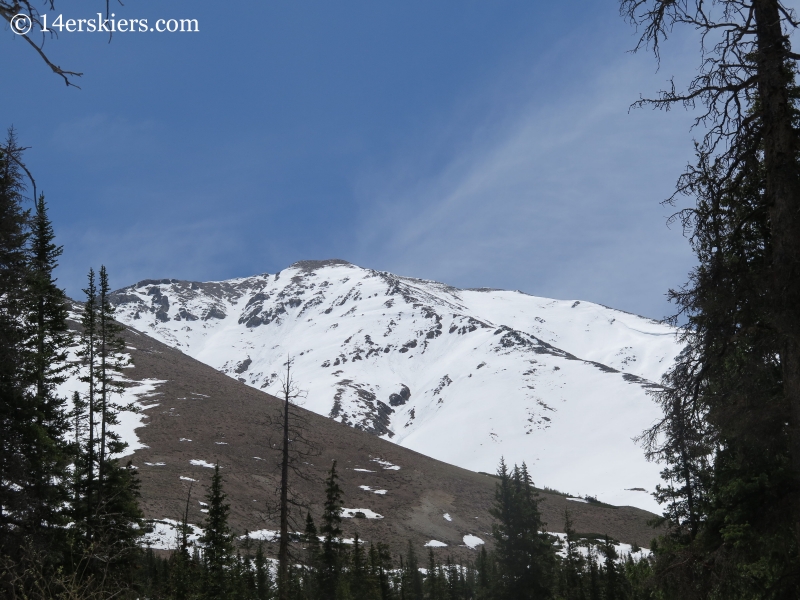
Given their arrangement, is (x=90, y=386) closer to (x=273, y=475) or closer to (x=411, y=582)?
(x=411, y=582)

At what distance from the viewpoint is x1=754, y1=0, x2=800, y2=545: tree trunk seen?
21.9 ft

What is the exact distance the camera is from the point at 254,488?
105m

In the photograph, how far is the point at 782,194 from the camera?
22.3 feet

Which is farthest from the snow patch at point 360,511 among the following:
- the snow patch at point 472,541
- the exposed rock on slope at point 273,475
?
the snow patch at point 472,541

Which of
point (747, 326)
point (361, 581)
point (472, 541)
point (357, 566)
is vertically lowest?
point (472, 541)

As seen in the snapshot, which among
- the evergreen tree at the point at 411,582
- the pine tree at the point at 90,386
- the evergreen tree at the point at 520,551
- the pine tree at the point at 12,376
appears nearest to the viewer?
the pine tree at the point at 12,376

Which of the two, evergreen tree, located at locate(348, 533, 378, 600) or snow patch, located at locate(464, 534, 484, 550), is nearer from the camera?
evergreen tree, located at locate(348, 533, 378, 600)

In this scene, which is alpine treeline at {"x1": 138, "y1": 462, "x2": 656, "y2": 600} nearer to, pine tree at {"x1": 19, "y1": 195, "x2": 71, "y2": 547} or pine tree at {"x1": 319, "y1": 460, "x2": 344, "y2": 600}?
pine tree at {"x1": 319, "y1": 460, "x2": 344, "y2": 600}

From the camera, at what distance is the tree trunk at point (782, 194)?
6688mm

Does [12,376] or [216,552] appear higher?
[12,376]

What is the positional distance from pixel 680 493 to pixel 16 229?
815 inches

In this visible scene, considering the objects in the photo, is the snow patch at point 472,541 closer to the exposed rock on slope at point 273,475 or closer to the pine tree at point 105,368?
the exposed rock on slope at point 273,475

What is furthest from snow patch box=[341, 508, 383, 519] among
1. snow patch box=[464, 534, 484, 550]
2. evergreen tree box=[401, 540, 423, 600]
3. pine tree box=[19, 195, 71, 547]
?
pine tree box=[19, 195, 71, 547]

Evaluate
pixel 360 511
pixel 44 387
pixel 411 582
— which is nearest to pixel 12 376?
pixel 44 387
